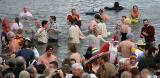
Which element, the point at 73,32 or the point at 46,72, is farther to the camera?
the point at 73,32

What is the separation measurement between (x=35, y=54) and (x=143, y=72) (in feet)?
14.3

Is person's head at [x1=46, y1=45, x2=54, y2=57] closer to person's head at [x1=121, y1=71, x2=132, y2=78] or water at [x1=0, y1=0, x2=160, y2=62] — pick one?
person's head at [x1=121, y1=71, x2=132, y2=78]

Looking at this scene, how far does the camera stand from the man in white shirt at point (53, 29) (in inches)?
739

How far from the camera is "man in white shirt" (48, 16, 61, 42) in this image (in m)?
18.8

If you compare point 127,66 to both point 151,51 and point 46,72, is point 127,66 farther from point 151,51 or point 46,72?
point 46,72

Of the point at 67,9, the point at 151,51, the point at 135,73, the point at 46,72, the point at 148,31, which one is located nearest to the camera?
the point at 135,73

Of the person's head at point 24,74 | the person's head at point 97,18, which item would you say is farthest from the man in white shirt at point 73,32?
the person's head at point 24,74

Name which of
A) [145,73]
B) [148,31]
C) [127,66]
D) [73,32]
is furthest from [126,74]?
[73,32]

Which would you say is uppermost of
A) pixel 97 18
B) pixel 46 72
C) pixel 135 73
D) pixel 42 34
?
pixel 97 18

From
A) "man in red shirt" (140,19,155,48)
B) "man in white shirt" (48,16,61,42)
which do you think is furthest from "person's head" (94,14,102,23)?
"man in white shirt" (48,16,61,42)

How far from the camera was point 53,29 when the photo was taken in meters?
18.9

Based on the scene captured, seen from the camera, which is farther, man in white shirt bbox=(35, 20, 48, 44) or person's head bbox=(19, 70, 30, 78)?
man in white shirt bbox=(35, 20, 48, 44)

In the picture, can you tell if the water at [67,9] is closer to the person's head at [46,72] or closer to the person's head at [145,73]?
the person's head at [46,72]

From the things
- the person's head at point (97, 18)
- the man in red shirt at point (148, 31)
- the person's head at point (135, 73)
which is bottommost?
the man in red shirt at point (148, 31)
